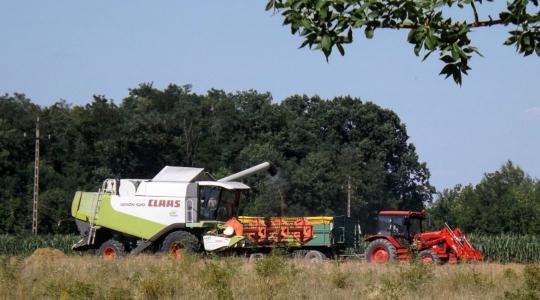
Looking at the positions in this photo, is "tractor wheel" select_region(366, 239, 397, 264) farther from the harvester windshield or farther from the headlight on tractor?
the headlight on tractor

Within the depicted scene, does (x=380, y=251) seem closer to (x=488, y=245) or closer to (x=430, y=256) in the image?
(x=430, y=256)

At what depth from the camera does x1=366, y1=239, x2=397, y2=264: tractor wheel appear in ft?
95.4

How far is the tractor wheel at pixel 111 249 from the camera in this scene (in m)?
28.4

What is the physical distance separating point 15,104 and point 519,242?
50202mm

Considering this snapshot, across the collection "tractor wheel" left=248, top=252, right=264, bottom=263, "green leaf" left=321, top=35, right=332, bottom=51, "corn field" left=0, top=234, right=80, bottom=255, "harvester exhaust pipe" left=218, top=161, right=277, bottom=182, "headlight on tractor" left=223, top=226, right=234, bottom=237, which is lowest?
"corn field" left=0, top=234, right=80, bottom=255

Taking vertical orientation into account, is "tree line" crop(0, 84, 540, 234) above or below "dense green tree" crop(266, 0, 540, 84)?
above

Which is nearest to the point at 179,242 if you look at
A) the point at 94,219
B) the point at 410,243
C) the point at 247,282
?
the point at 94,219

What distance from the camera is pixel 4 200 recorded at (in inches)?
2489

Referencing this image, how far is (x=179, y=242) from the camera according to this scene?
26.9m

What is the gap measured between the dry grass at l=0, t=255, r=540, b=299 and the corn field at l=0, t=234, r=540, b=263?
25.6 metres

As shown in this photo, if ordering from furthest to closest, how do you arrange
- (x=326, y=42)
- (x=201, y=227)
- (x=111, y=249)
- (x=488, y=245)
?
1. (x=488, y=245)
2. (x=111, y=249)
3. (x=201, y=227)
4. (x=326, y=42)

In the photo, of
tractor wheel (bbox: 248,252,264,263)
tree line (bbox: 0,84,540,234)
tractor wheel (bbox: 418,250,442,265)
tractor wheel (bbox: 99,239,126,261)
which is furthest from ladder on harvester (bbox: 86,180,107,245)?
tree line (bbox: 0,84,540,234)

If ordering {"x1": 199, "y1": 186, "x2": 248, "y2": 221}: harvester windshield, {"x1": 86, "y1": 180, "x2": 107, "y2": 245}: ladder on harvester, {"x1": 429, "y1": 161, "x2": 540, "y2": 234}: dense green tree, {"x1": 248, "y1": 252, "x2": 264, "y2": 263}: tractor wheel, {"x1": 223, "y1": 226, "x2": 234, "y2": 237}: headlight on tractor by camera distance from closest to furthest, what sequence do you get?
{"x1": 248, "y1": 252, "x2": 264, "y2": 263}: tractor wheel, {"x1": 223, "y1": 226, "x2": 234, "y2": 237}: headlight on tractor, {"x1": 199, "y1": 186, "x2": 248, "y2": 221}: harvester windshield, {"x1": 86, "y1": 180, "x2": 107, "y2": 245}: ladder on harvester, {"x1": 429, "y1": 161, "x2": 540, "y2": 234}: dense green tree

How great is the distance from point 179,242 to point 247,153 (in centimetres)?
4707
